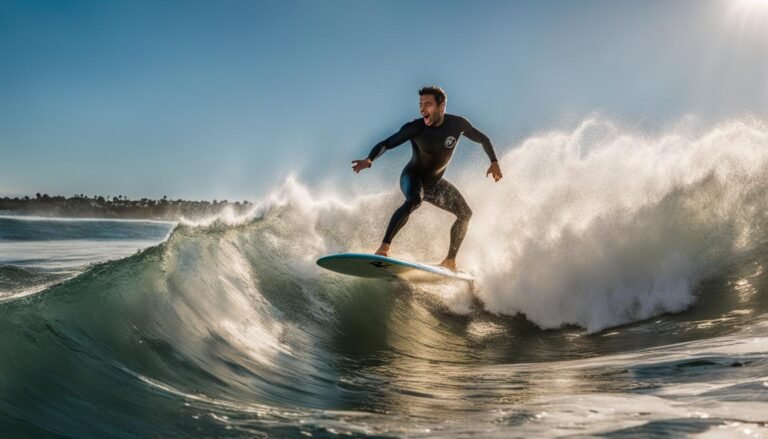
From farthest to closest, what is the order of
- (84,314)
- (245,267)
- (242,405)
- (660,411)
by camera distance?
(245,267)
(84,314)
(242,405)
(660,411)

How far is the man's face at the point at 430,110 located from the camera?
309 inches

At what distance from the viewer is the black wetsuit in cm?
793

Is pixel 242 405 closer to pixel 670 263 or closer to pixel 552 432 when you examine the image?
pixel 552 432

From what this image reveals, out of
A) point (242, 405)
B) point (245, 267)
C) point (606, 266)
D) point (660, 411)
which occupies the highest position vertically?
point (606, 266)

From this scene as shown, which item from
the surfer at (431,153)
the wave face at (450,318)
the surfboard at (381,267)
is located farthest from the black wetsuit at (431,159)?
the wave face at (450,318)

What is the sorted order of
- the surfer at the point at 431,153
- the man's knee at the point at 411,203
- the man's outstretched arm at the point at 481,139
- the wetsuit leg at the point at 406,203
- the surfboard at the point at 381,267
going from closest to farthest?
the surfboard at the point at 381,267
the wetsuit leg at the point at 406,203
the man's knee at the point at 411,203
the surfer at the point at 431,153
the man's outstretched arm at the point at 481,139

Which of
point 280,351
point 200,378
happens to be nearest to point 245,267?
point 280,351

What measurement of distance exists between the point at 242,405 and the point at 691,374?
10.5ft

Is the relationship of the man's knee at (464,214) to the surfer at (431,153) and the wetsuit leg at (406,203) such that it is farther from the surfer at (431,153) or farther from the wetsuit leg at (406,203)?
the wetsuit leg at (406,203)

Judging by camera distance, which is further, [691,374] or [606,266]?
[606,266]

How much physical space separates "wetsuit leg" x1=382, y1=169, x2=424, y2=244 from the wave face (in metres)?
1.42

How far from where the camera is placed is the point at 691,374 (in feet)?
15.5

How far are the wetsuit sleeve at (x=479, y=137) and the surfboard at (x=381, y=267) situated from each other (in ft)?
5.29

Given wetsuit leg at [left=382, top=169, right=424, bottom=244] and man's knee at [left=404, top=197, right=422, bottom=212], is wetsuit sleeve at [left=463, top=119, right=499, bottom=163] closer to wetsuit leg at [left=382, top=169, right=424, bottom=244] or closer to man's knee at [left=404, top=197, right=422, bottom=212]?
wetsuit leg at [left=382, top=169, right=424, bottom=244]
